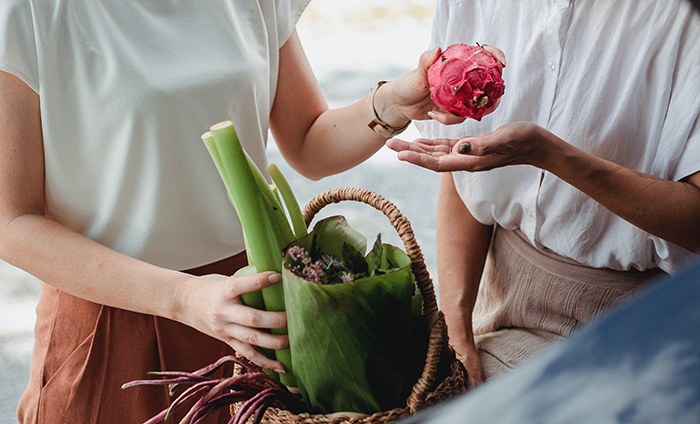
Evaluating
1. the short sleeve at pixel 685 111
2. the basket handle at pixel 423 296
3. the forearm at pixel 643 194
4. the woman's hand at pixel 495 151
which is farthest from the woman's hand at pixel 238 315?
the short sleeve at pixel 685 111

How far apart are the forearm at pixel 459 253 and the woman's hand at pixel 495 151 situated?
1.21 feet

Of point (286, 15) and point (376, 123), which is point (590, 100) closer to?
point (376, 123)

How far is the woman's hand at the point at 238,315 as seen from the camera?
68 cm

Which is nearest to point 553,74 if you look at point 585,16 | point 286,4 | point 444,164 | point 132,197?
point 585,16

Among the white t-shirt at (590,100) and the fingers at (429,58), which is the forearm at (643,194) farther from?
the fingers at (429,58)

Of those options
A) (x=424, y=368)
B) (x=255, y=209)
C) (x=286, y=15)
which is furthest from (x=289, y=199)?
(x=286, y=15)

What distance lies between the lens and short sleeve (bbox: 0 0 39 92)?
0.74 meters

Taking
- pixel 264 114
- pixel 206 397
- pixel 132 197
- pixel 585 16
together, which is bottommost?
pixel 206 397

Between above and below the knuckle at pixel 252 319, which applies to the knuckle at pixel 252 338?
below

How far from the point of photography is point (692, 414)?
182mm

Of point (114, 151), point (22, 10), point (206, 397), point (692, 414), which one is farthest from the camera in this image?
point (114, 151)

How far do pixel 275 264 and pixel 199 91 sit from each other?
360mm

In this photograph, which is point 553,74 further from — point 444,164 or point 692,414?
point 692,414

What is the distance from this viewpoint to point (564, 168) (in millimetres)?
→ 887
